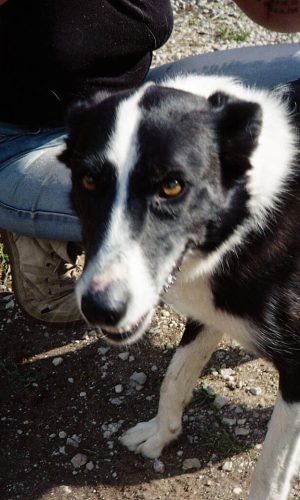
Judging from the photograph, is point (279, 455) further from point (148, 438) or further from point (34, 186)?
point (34, 186)

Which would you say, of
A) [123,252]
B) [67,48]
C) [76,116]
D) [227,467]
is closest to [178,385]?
[227,467]

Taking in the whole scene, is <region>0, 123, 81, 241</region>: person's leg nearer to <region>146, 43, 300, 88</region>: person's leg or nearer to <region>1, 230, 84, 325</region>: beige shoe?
<region>1, 230, 84, 325</region>: beige shoe

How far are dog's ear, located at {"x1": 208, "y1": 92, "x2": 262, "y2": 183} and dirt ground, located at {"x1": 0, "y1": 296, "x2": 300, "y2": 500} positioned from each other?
50.6 inches

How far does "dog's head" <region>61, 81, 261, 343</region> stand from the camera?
2.10 meters

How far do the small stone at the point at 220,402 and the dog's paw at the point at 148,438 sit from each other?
0.23 m

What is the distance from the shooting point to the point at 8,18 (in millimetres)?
3205

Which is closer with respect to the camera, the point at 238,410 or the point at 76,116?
the point at 76,116

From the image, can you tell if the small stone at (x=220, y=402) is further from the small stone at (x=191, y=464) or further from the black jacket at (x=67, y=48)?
the black jacket at (x=67, y=48)

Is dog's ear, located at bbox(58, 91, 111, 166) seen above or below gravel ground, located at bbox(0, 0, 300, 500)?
above

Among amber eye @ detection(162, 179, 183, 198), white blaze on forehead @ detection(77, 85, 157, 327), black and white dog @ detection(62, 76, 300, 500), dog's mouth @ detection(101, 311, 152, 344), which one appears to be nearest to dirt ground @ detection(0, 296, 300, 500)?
black and white dog @ detection(62, 76, 300, 500)

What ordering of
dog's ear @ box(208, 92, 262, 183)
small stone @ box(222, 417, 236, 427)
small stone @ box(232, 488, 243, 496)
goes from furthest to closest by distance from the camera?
small stone @ box(222, 417, 236, 427)
small stone @ box(232, 488, 243, 496)
dog's ear @ box(208, 92, 262, 183)

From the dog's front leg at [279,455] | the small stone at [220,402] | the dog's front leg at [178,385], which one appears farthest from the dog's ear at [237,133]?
the small stone at [220,402]

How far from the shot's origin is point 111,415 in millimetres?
3264

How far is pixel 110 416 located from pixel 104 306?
4.42 feet
